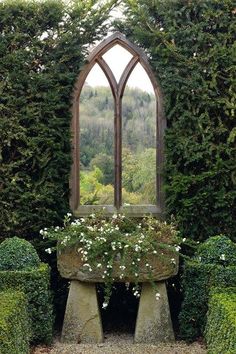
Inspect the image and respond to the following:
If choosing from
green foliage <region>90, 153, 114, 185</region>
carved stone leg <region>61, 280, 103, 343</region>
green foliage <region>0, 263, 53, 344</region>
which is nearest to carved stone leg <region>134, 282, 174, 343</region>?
carved stone leg <region>61, 280, 103, 343</region>

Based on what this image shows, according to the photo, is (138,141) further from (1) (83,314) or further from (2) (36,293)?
(2) (36,293)

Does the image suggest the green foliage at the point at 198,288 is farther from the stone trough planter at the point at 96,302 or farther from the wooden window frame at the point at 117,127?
the wooden window frame at the point at 117,127

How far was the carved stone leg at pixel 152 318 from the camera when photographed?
22.0 feet

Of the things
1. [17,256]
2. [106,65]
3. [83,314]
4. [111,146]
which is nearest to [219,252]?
[83,314]

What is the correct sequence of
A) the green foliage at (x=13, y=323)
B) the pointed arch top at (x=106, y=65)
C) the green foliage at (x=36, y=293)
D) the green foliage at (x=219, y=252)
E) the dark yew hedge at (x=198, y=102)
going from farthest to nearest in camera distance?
1. the pointed arch top at (x=106, y=65)
2. the dark yew hedge at (x=198, y=102)
3. the green foliage at (x=219, y=252)
4. the green foliage at (x=36, y=293)
5. the green foliage at (x=13, y=323)

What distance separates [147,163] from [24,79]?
1.69m

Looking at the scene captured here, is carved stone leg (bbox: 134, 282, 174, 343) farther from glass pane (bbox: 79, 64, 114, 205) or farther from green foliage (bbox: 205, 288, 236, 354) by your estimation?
glass pane (bbox: 79, 64, 114, 205)

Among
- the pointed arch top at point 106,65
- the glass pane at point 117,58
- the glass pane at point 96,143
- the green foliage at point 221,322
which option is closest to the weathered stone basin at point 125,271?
the green foliage at point 221,322

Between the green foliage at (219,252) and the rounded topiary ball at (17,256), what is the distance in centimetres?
A: 163

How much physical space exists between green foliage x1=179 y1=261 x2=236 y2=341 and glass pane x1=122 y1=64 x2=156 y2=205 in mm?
1360

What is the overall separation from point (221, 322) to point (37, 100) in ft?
10.8

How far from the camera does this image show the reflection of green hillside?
7832 mm

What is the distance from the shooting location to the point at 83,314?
6.77 meters

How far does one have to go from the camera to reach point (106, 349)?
259 inches
